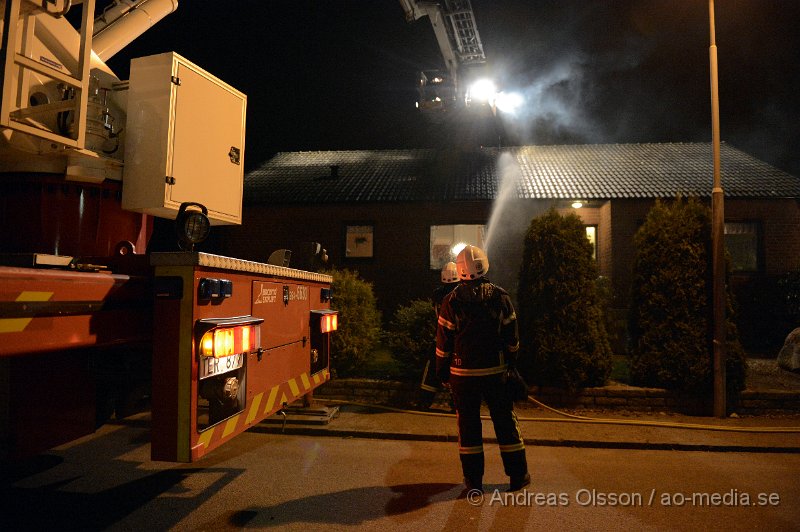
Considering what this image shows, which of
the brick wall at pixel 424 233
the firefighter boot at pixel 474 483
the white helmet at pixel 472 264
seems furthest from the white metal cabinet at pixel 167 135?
the brick wall at pixel 424 233

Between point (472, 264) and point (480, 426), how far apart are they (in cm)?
135

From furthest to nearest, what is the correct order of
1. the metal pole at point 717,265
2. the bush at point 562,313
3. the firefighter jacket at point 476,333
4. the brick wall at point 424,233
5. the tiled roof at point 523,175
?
the tiled roof at point 523,175, the brick wall at point 424,233, the bush at point 562,313, the metal pole at point 717,265, the firefighter jacket at point 476,333

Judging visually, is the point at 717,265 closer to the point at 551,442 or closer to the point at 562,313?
the point at 562,313

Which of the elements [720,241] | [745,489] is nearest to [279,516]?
[745,489]

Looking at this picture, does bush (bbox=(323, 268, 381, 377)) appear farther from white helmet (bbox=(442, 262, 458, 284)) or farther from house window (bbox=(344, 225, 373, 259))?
house window (bbox=(344, 225, 373, 259))

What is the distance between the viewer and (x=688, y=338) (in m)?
6.93

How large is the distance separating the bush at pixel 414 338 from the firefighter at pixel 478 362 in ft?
9.67

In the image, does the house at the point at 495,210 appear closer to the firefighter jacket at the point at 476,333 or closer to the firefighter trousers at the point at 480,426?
the firefighter jacket at the point at 476,333

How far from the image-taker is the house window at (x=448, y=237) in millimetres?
16125

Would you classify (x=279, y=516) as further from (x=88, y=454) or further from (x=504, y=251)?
(x=504, y=251)

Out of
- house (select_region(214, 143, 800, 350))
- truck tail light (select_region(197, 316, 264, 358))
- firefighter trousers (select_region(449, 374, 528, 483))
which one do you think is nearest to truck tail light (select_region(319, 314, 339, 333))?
firefighter trousers (select_region(449, 374, 528, 483))

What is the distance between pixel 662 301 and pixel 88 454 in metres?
7.44

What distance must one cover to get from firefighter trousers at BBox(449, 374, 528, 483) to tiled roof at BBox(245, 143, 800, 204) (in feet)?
40.4

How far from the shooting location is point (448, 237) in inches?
640
